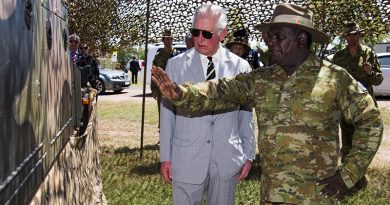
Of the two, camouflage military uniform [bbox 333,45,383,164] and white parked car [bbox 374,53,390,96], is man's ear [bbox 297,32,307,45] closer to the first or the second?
camouflage military uniform [bbox 333,45,383,164]

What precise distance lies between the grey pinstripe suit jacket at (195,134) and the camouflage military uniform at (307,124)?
1.70 feet

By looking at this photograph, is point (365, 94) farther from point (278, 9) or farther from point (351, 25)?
point (351, 25)

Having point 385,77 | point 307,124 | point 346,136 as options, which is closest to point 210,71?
point 307,124

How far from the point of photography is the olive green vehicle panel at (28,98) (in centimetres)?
189

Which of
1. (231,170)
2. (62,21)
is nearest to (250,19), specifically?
(62,21)

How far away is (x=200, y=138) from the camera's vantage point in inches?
136

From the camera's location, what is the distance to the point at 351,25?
21.6 ft

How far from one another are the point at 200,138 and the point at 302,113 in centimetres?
86

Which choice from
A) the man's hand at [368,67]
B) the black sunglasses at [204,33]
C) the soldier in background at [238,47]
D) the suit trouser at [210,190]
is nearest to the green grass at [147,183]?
the man's hand at [368,67]

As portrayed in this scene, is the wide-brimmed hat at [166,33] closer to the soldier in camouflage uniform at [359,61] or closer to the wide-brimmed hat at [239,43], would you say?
the wide-brimmed hat at [239,43]

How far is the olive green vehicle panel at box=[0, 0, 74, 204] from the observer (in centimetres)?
189

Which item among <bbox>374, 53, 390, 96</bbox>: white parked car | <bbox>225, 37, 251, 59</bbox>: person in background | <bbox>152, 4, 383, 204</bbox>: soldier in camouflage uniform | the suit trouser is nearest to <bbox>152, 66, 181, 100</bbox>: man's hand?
<bbox>152, 4, 383, 204</bbox>: soldier in camouflage uniform

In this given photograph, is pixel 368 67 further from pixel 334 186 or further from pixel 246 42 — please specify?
pixel 334 186

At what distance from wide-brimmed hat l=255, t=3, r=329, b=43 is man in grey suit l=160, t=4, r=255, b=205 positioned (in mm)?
541
